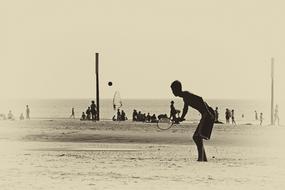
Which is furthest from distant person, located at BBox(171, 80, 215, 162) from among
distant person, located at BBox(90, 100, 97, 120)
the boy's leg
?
distant person, located at BBox(90, 100, 97, 120)

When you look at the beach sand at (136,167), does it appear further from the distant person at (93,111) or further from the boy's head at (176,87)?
the distant person at (93,111)

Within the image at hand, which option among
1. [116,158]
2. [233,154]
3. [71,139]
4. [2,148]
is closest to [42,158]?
[116,158]

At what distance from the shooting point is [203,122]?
14555 mm

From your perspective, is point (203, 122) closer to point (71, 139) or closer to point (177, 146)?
point (177, 146)

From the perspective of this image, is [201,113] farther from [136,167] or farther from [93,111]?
[93,111]

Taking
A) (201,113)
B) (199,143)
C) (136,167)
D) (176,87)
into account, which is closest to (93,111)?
(199,143)

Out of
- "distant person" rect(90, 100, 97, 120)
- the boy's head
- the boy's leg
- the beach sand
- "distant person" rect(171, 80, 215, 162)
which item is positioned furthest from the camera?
"distant person" rect(90, 100, 97, 120)

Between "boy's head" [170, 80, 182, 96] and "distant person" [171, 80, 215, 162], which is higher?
"boy's head" [170, 80, 182, 96]

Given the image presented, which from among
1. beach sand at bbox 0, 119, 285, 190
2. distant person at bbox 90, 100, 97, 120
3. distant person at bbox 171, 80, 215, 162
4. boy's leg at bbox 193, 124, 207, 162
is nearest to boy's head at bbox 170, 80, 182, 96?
distant person at bbox 171, 80, 215, 162

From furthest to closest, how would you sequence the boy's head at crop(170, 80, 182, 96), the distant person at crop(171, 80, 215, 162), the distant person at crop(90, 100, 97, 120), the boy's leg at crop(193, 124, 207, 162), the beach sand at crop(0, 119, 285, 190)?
1. the distant person at crop(90, 100, 97, 120)
2. the boy's leg at crop(193, 124, 207, 162)
3. the distant person at crop(171, 80, 215, 162)
4. the boy's head at crop(170, 80, 182, 96)
5. the beach sand at crop(0, 119, 285, 190)

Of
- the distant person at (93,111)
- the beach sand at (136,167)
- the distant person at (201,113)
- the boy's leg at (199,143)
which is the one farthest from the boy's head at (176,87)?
the distant person at (93,111)

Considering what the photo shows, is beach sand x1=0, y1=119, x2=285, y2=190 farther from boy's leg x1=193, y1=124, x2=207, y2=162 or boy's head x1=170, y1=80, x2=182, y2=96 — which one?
boy's head x1=170, y1=80, x2=182, y2=96

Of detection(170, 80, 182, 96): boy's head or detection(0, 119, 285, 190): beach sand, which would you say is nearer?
detection(0, 119, 285, 190): beach sand

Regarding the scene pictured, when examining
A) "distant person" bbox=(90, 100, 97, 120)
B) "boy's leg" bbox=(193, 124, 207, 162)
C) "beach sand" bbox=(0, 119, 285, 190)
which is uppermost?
"distant person" bbox=(90, 100, 97, 120)
